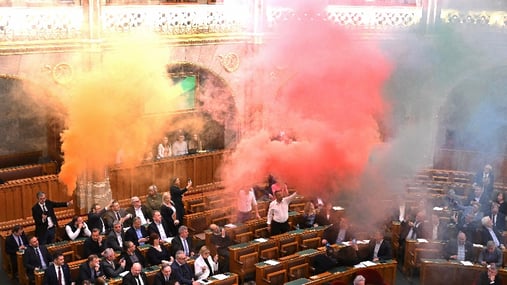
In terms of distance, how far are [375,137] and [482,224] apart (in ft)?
9.14

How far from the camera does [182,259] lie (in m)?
11.1

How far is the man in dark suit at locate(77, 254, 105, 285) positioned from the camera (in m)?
10.8

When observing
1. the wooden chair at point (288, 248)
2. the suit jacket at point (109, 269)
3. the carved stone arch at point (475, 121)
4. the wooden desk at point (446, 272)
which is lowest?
the wooden desk at point (446, 272)

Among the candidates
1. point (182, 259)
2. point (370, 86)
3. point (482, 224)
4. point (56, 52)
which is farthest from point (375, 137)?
point (56, 52)

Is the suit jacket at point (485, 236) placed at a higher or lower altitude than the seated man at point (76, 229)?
lower

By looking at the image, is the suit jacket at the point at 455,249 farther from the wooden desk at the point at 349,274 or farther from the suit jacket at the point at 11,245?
the suit jacket at the point at 11,245

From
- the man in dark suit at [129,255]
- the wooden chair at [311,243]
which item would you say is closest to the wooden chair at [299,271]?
the wooden chair at [311,243]

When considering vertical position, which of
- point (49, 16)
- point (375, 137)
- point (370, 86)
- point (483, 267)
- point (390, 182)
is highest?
point (49, 16)

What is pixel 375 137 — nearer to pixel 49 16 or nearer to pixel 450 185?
pixel 450 185

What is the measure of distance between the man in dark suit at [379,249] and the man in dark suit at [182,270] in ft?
11.3

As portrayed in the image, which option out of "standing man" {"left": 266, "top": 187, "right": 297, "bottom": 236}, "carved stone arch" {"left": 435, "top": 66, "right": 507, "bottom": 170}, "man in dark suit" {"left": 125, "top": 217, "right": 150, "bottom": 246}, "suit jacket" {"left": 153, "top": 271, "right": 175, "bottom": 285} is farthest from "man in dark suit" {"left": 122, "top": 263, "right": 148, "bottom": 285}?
"carved stone arch" {"left": 435, "top": 66, "right": 507, "bottom": 170}

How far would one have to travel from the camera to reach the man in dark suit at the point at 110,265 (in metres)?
11.0

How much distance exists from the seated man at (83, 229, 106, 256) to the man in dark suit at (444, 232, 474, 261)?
21.0 feet

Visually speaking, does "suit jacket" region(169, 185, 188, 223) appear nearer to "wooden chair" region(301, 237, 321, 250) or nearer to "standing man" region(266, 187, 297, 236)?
"standing man" region(266, 187, 297, 236)
